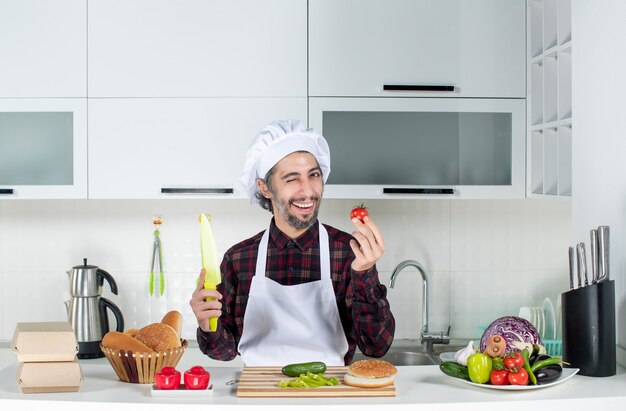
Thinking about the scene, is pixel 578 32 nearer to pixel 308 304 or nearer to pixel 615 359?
pixel 615 359

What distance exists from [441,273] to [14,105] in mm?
1660

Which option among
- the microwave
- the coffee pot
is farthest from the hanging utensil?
the microwave

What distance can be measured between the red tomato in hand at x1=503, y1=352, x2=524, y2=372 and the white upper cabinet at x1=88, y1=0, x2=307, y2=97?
1.37 metres

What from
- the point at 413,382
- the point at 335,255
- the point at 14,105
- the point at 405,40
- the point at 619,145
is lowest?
the point at 413,382

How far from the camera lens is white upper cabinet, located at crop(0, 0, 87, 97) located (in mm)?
2852

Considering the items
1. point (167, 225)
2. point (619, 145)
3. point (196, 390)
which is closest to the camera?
point (196, 390)

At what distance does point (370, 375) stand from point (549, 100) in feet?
4.56

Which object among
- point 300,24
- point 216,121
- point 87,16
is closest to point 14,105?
point 87,16

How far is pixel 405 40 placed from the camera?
2889 mm

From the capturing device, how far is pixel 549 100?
2.77m

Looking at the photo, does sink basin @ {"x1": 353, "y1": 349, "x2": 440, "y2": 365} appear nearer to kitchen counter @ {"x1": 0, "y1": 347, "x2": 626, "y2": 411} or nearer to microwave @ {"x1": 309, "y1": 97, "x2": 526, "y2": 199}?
microwave @ {"x1": 309, "y1": 97, "x2": 526, "y2": 199}

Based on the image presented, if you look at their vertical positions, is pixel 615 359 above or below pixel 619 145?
below

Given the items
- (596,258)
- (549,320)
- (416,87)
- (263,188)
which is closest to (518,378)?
(596,258)

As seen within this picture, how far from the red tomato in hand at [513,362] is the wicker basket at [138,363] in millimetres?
694
